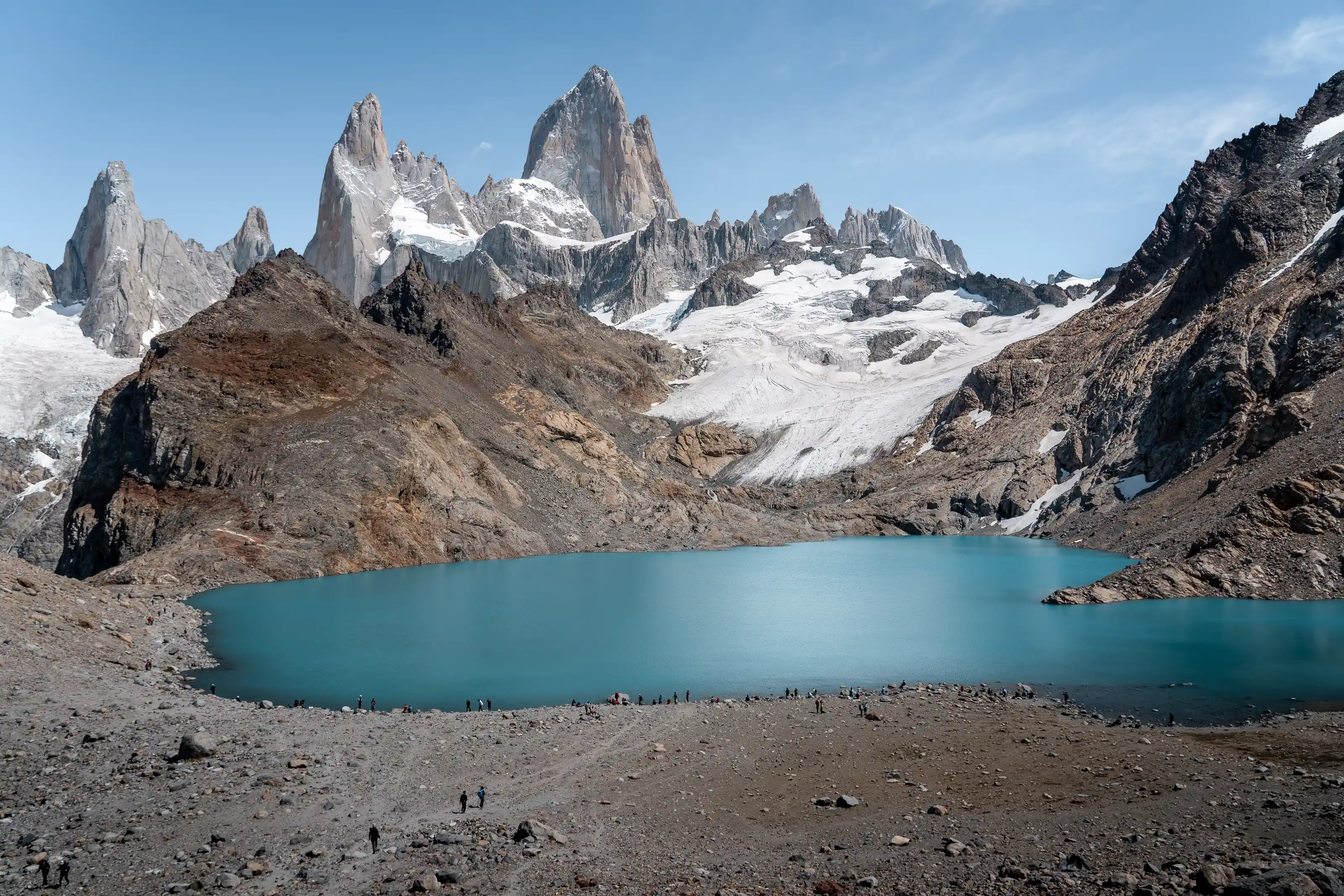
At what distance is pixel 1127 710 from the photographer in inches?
1060

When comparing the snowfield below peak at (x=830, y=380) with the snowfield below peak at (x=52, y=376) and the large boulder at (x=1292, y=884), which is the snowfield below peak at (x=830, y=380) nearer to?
the snowfield below peak at (x=52, y=376)

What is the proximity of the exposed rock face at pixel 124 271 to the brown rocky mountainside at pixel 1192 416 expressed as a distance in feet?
461

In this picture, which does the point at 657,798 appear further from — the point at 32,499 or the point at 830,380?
the point at 830,380

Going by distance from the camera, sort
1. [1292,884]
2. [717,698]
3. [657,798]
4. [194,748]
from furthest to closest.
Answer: [717,698]
[194,748]
[657,798]
[1292,884]

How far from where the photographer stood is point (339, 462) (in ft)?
232

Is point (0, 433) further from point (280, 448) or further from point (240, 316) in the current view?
point (280, 448)

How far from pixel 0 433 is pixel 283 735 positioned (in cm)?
13084

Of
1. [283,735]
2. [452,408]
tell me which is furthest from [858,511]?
[283,735]

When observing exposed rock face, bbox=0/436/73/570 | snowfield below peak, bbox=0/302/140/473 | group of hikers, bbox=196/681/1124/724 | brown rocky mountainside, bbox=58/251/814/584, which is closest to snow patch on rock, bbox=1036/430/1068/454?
brown rocky mountainside, bbox=58/251/814/584

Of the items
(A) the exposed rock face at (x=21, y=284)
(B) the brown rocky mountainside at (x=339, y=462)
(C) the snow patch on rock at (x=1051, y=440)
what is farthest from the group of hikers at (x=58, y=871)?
(A) the exposed rock face at (x=21, y=284)

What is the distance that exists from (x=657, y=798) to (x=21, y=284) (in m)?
211

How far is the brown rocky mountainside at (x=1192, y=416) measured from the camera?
47.8 metres

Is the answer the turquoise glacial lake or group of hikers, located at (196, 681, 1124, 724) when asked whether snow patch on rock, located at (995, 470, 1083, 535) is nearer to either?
the turquoise glacial lake

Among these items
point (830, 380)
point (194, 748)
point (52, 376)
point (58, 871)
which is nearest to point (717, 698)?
point (194, 748)
